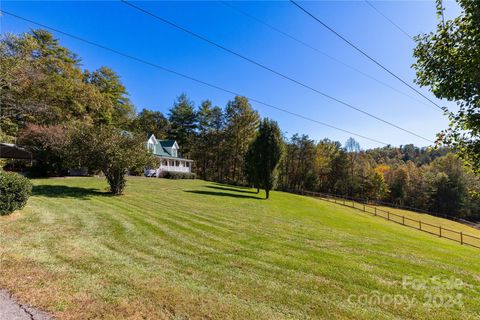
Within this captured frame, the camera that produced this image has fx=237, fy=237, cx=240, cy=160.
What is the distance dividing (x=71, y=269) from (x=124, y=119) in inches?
1694

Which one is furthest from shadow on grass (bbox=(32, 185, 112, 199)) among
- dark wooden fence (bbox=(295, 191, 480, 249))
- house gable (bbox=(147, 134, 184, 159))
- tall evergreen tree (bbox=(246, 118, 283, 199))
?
dark wooden fence (bbox=(295, 191, 480, 249))

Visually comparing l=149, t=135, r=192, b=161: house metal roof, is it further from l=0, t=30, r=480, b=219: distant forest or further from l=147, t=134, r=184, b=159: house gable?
l=0, t=30, r=480, b=219: distant forest

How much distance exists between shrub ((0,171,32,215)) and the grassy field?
1.21ft

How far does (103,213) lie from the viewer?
9.95 meters

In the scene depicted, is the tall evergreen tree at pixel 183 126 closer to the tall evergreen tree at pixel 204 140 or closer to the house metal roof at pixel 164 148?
the tall evergreen tree at pixel 204 140

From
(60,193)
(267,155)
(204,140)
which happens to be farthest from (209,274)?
(204,140)

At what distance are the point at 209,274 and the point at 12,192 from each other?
7.58 meters

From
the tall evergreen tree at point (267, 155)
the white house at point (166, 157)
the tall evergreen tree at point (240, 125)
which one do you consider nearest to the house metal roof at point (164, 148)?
the white house at point (166, 157)

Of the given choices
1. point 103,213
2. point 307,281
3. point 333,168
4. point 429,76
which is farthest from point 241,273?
point 333,168

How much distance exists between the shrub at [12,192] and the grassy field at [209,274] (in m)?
0.37

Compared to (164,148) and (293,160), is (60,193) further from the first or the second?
(293,160)

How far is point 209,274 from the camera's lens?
5.15 metres

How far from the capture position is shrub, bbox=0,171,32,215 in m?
7.56

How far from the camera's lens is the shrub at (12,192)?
7562 mm
